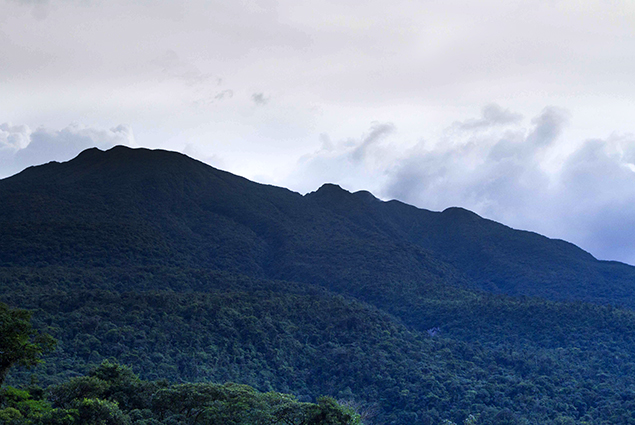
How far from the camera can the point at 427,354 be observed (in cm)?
7156

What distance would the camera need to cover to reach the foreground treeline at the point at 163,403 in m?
28.9

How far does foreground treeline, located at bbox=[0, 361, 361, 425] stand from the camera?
1136 inches

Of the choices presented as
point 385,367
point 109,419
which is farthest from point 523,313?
point 109,419

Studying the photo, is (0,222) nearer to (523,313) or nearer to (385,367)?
(385,367)

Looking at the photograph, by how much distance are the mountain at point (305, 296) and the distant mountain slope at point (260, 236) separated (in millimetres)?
499

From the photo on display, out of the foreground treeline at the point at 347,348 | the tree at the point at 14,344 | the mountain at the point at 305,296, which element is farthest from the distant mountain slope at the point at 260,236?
the tree at the point at 14,344

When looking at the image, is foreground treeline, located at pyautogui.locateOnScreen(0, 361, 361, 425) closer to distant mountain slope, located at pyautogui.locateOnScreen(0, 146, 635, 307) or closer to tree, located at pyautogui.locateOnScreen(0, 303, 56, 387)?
tree, located at pyautogui.locateOnScreen(0, 303, 56, 387)

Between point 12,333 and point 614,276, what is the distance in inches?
4886

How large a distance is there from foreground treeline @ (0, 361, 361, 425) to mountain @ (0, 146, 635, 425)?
1233 centimetres

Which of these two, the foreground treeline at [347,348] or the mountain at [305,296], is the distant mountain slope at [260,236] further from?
the foreground treeline at [347,348]

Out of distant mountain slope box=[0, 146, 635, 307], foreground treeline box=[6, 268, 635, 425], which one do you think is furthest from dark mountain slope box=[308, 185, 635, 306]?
foreground treeline box=[6, 268, 635, 425]

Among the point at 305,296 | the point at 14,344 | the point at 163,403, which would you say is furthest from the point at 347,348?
the point at 14,344

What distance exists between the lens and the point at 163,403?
1292 inches

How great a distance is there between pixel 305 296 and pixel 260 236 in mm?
41222
